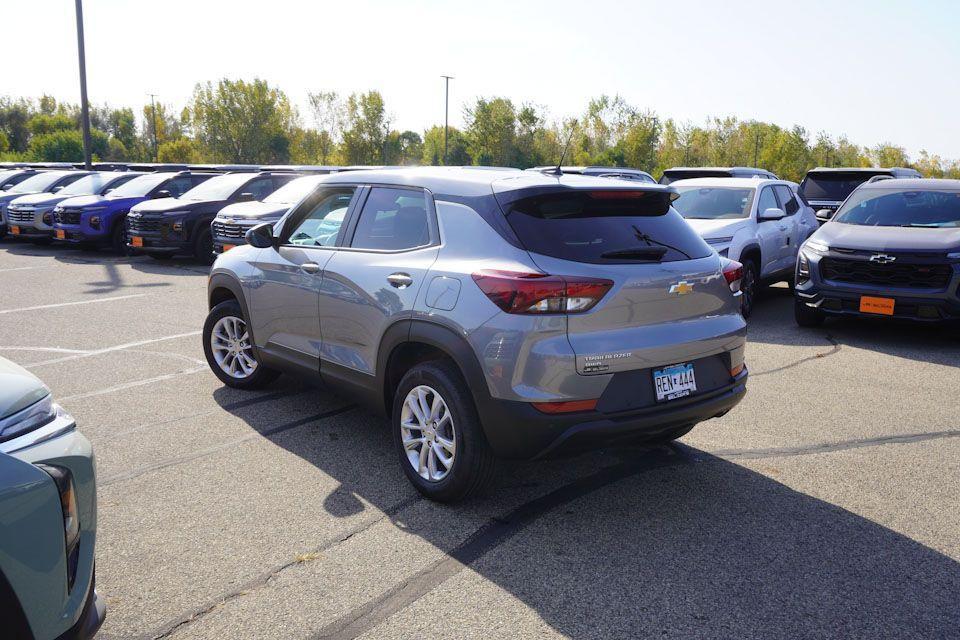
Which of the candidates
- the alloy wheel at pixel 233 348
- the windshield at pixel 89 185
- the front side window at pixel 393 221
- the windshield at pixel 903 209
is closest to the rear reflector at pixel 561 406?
the front side window at pixel 393 221

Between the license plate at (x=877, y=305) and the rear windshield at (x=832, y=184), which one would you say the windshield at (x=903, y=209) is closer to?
the license plate at (x=877, y=305)

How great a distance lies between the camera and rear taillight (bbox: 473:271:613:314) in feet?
11.8

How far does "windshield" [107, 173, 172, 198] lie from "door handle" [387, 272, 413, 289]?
561 inches

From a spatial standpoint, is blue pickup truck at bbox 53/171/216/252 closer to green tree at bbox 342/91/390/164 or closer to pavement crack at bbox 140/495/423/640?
pavement crack at bbox 140/495/423/640

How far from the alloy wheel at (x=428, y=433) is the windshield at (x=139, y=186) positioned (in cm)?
1448

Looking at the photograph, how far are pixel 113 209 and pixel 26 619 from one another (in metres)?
15.7

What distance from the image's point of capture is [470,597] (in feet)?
10.6

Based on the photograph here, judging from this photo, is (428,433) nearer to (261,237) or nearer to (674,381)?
(674,381)

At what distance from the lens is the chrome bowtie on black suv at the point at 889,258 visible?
7.96 m

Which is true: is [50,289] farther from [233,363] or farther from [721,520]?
[721,520]

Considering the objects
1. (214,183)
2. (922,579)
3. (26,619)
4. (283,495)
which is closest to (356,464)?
(283,495)

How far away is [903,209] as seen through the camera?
368 inches

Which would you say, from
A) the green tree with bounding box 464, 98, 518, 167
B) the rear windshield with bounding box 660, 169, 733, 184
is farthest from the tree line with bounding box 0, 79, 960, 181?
the rear windshield with bounding box 660, 169, 733, 184

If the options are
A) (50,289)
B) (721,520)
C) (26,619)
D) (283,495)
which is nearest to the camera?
(26,619)
